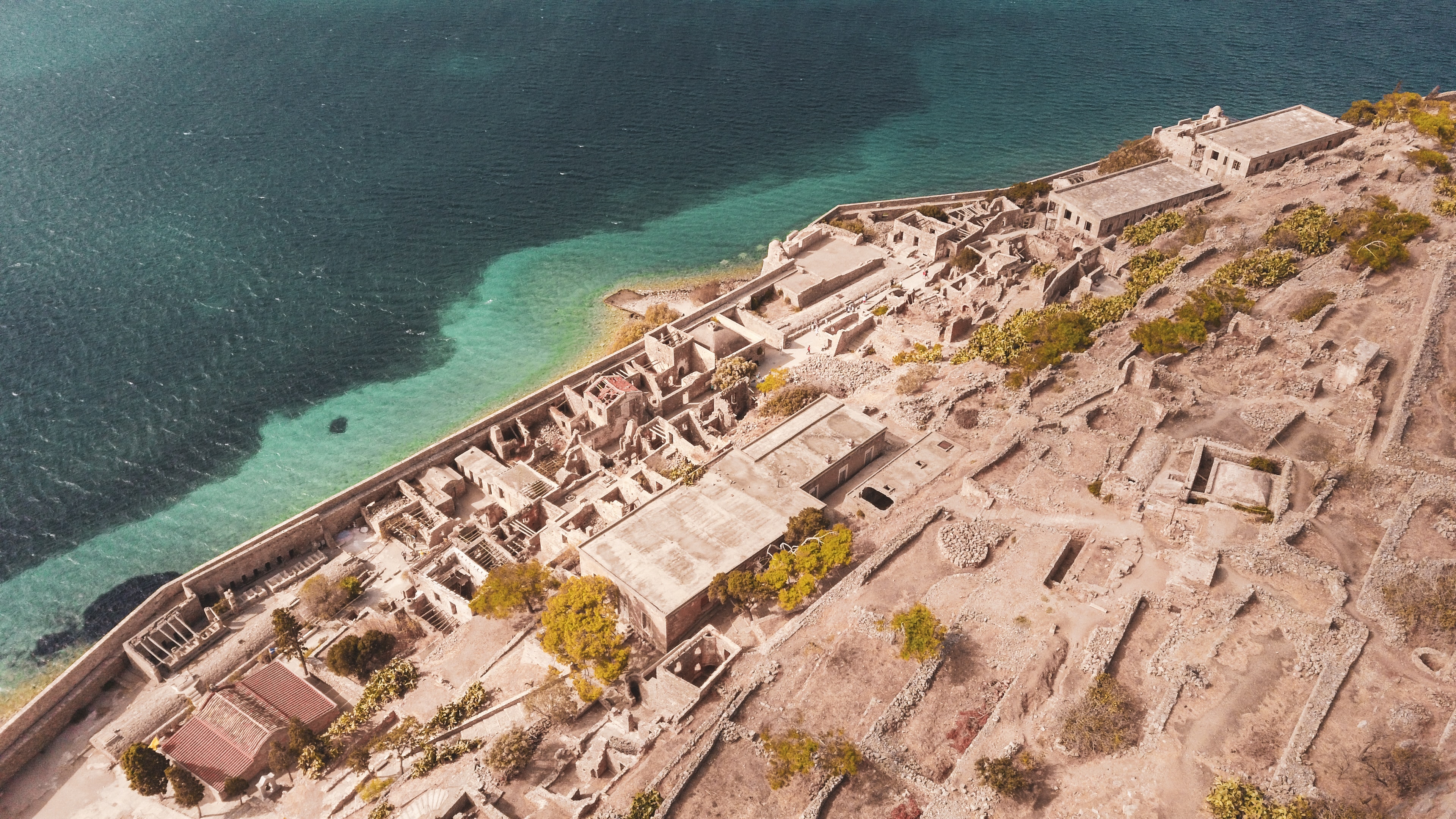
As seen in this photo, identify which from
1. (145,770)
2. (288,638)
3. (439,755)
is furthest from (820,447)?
(145,770)

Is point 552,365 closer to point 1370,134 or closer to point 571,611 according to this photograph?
point 571,611

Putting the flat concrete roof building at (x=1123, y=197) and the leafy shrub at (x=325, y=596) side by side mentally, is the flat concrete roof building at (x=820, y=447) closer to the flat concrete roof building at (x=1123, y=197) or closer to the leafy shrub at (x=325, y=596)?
the leafy shrub at (x=325, y=596)

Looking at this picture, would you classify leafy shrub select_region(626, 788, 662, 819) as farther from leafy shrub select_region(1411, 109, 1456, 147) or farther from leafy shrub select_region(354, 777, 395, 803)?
leafy shrub select_region(1411, 109, 1456, 147)

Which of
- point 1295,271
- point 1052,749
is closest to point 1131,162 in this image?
point 1295,271

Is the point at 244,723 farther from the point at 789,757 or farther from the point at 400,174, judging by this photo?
the point at 400,174

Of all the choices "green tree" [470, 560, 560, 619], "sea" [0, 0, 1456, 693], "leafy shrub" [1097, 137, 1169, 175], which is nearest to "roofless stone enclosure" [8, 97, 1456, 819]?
"green tree" [470, 560, 560, 619]
